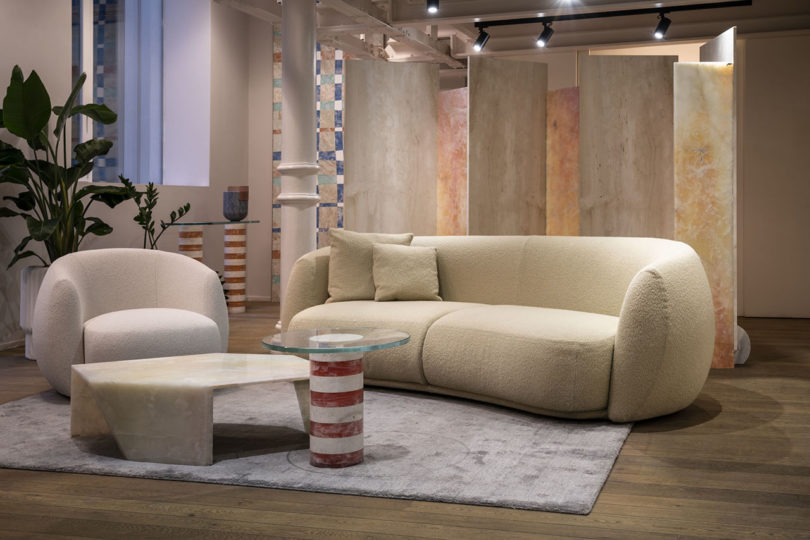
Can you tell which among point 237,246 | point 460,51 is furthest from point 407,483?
point 460,51

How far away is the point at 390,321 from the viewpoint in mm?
4371

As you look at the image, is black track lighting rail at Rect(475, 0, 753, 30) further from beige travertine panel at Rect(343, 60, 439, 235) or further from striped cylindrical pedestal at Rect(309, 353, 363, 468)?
Result: striped cylindrical pedestal at Rect(309, 353, 363, 468)

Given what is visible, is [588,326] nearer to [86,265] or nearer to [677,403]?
[677,403]

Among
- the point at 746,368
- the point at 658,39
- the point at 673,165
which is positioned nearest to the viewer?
the point at 746,368

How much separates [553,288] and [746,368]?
55.7 inches

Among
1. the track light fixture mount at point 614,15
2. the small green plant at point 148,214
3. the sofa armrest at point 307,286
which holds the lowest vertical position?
the sofa armrest at point 307,286

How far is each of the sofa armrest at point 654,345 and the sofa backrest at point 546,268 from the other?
36 centimetres

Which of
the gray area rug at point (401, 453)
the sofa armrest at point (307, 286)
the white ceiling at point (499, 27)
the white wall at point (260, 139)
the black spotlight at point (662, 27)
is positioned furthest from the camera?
the white wall at point (260, 139)

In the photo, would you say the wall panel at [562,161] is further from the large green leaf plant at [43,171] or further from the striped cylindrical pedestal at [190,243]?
the striped cylindrical pedestal at [190,243]

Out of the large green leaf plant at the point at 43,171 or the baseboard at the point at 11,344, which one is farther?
the baseboard at the point at 11,344

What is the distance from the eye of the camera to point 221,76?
8.48m

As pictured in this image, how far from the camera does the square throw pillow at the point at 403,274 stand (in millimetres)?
4781

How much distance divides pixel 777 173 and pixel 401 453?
5.88 m

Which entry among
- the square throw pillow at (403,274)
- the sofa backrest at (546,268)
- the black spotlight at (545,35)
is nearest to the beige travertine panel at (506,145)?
the sofa backrest at (546,268)
